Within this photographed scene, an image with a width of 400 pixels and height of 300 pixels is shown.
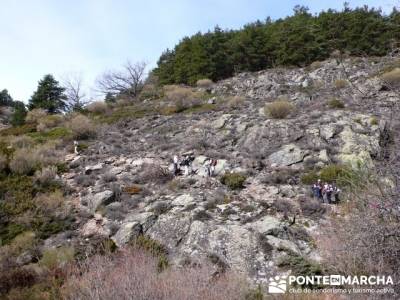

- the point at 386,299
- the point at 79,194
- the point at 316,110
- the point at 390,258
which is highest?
the point at 316,110

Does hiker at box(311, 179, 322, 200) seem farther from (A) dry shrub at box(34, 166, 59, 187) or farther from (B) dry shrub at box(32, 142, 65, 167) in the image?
(B) dry shrub at box(32, 142, 65, 167)

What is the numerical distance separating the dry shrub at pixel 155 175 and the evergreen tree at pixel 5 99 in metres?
40.1

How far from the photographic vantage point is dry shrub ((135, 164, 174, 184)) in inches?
619

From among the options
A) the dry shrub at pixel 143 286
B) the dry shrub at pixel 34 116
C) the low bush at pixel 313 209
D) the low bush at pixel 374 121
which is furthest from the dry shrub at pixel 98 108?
the dry shrub at pixel 143 286

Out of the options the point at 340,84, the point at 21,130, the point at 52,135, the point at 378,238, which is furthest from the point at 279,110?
the point at 21,130

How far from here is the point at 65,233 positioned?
1231 centimetres

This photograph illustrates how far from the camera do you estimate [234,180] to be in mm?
14414

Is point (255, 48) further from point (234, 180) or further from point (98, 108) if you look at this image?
point (234, 180)

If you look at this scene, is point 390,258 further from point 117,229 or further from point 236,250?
point 117,229

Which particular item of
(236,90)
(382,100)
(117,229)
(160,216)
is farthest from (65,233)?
(236,90)

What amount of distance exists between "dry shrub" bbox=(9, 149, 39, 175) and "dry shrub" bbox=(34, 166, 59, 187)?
789 mm

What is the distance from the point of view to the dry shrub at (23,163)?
17.1 m

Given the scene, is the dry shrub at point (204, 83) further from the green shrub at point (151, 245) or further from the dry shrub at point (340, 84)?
the green shrub at point (151, 245)

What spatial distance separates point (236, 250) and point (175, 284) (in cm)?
505
